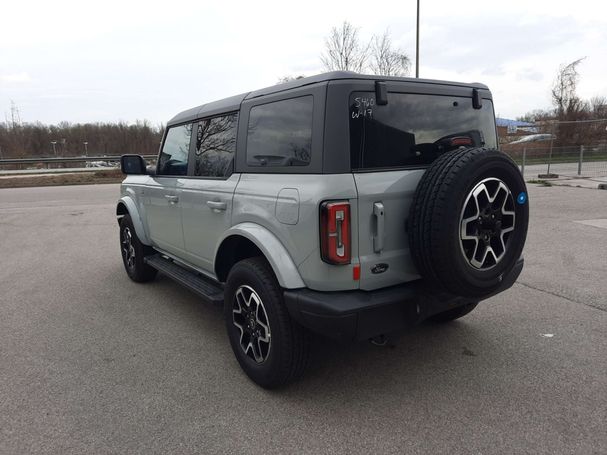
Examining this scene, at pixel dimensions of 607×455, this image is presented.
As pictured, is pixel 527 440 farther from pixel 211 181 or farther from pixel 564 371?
pixel 211 181

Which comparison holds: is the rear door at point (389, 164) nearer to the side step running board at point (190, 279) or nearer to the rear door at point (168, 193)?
the side step running board at point (190, 279)

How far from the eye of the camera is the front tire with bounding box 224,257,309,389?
2.67 meters

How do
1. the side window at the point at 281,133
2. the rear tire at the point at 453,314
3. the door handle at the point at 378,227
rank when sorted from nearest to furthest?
the door handle at the point at 378,227 → the side window at the point at 281,133 → the rear tire at the point at 453,314

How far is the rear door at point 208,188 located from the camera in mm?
3295

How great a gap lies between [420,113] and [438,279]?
1.07 m

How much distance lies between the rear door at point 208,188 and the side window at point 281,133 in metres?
0.27

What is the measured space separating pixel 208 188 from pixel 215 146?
0.38 meters

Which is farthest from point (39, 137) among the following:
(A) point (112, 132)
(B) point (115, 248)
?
(B) point (115, 248)

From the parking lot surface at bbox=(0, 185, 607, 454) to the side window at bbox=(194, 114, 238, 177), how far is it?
146 centimetres

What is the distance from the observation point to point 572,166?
18141 millimetres

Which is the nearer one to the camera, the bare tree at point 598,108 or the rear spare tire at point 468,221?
the rear spare tire at point 468,221

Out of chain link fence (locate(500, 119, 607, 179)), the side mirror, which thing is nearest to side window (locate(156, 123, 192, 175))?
the side mirror

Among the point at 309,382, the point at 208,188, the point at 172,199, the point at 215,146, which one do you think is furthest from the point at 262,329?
the point at 172,199

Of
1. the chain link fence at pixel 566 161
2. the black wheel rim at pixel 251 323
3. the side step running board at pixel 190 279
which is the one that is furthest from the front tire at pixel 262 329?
the chain link fence at pixel 566 161
